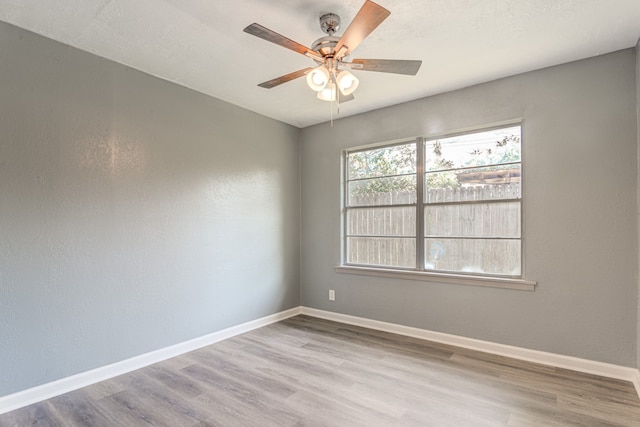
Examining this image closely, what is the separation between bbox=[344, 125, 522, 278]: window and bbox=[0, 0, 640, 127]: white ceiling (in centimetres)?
74

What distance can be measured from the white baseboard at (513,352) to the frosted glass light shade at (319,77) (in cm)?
275

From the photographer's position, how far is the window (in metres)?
3.15

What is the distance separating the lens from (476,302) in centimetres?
321

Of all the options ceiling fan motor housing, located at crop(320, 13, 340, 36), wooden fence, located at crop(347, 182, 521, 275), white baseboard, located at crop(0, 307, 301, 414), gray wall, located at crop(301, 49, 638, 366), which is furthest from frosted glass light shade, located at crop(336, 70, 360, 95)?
white baseboard, located at crop(0, 307, 301, 414)

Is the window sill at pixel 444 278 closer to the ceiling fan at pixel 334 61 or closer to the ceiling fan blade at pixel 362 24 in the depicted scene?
the ceiling fan at pixel 334 61

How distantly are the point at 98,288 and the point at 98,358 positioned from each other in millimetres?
565

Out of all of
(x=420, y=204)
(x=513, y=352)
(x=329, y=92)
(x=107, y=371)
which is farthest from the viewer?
(x=420, y=204)

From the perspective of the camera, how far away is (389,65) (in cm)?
208

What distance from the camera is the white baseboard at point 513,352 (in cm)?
259

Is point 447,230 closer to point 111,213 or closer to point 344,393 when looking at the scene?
point 344,393

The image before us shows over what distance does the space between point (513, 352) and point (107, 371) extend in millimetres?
3544

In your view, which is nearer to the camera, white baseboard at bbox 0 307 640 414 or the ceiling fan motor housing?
the ceiling fan motor housing

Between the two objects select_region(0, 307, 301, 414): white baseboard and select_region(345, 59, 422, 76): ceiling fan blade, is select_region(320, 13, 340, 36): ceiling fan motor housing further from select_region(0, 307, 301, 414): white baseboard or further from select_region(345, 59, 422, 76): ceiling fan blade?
select_region(0, 307, 301, 414): white baseboard

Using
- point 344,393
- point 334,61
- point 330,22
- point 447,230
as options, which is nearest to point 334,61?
point 334,61
